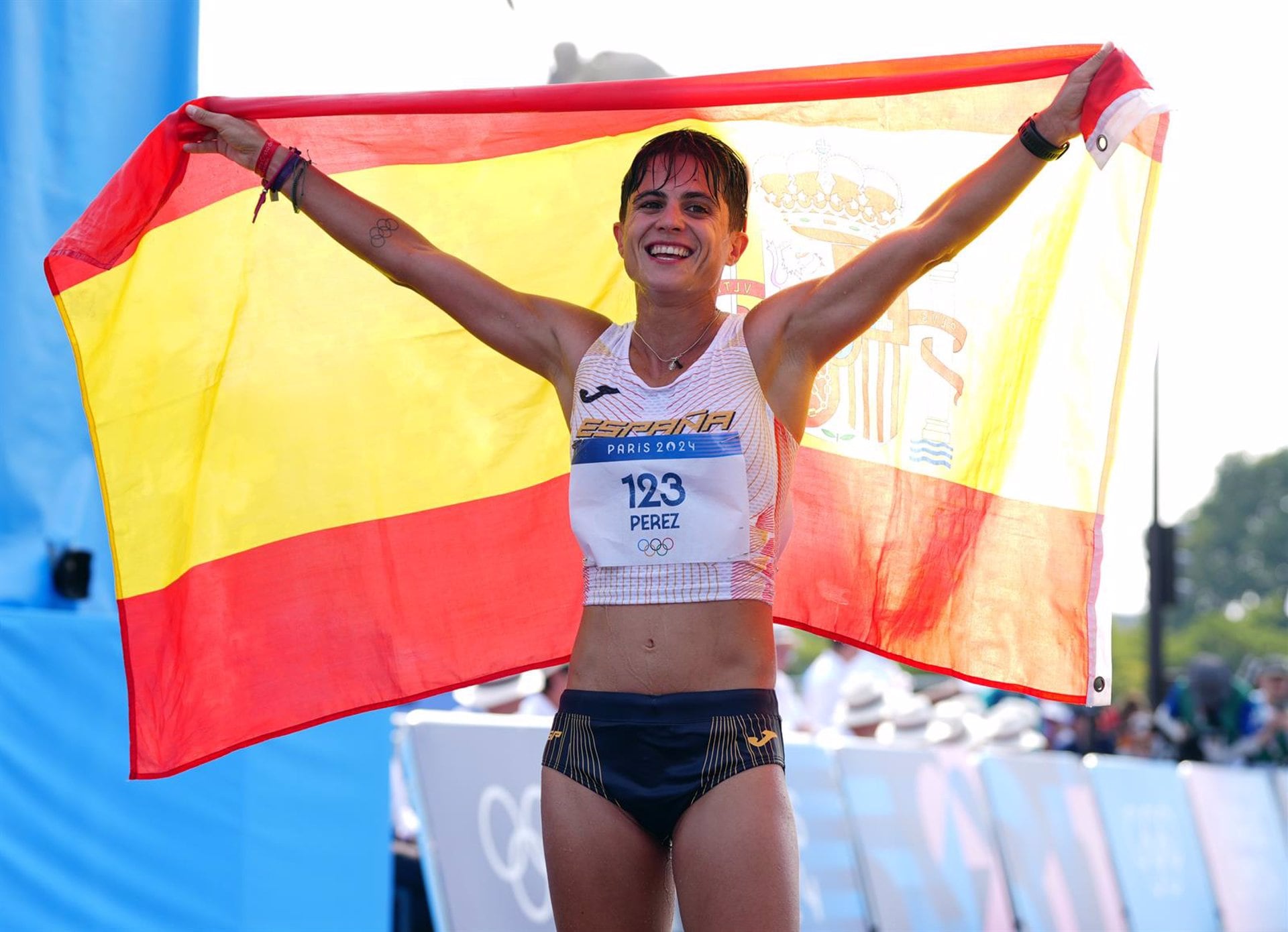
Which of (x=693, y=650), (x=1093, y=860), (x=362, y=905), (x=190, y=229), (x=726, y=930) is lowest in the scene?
(x=1093, y=860)

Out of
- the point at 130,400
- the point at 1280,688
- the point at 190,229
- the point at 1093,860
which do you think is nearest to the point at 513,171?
the point at 190,229

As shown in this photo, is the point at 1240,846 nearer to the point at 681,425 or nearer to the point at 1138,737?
the point at 1138,737

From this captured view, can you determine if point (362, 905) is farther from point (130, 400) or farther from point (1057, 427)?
point (1057, 427)

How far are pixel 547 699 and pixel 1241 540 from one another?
106208mm

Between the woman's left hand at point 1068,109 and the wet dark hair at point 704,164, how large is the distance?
0.69 m

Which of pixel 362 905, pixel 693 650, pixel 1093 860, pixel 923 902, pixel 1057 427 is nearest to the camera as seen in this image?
pixel 693 650

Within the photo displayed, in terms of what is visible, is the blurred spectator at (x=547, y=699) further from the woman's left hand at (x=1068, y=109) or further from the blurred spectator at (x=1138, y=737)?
the blurred spectator at (x=1138, y=737)

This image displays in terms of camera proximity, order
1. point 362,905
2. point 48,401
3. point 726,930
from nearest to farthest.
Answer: point 726,930 → point 48,401 → point 362,905

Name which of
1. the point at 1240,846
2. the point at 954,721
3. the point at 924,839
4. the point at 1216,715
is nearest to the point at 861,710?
the point at 954,721

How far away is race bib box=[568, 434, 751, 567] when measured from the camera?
3311mm

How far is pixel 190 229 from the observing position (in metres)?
4.30

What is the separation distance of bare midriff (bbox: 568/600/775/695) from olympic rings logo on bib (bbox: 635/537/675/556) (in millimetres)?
115

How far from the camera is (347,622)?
4348 mm

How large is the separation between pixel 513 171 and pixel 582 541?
145cm
